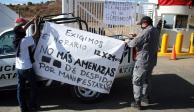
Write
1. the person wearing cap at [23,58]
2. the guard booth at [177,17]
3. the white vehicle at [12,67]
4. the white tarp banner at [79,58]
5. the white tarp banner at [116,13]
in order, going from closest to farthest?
the person wearing cap at [23,58], the white tarp banner at [79,58], the white vehicle at [12,67], the white tarp banner at [116,13], the guard booth at [177,17]

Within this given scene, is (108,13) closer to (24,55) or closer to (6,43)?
(6,43)

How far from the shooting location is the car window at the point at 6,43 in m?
8.21

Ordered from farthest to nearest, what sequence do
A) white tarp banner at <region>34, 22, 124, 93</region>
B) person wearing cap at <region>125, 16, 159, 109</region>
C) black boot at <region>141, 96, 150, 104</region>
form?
1. black boot at <region>141, 96, 150, 104</region>
2. white tarp banner at <region>34, 22, 124, 93</region>
3. person wearing cap at <region>125, 16, 159, 109</region>

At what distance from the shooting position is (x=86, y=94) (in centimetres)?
817

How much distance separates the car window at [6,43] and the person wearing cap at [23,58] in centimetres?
79

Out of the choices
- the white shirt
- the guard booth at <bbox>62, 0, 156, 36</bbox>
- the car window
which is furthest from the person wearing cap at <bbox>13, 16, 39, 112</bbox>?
the guard booth at <bbox>62, 0, 156, 36</bbox>

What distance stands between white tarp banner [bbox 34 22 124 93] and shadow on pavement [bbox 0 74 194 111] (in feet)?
1.66

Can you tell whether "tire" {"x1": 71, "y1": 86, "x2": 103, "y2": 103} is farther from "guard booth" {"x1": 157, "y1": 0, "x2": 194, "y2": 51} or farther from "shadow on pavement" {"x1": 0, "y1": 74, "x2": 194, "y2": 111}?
"guard booth" {"x1": 157, "y1": 0, "x2": 194, "y2": 51}

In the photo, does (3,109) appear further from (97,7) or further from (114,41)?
(97,7)

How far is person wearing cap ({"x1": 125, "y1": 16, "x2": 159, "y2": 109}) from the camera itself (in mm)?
7656

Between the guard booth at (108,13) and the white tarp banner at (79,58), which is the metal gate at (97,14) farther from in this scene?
the white tarp banner at (79,58)

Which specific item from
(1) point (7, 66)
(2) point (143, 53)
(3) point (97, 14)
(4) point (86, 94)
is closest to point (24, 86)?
(1) point (7, 66)

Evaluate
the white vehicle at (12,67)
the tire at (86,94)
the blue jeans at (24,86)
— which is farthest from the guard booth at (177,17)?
the blue jeans at (24,86)

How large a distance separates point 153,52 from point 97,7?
739cm
